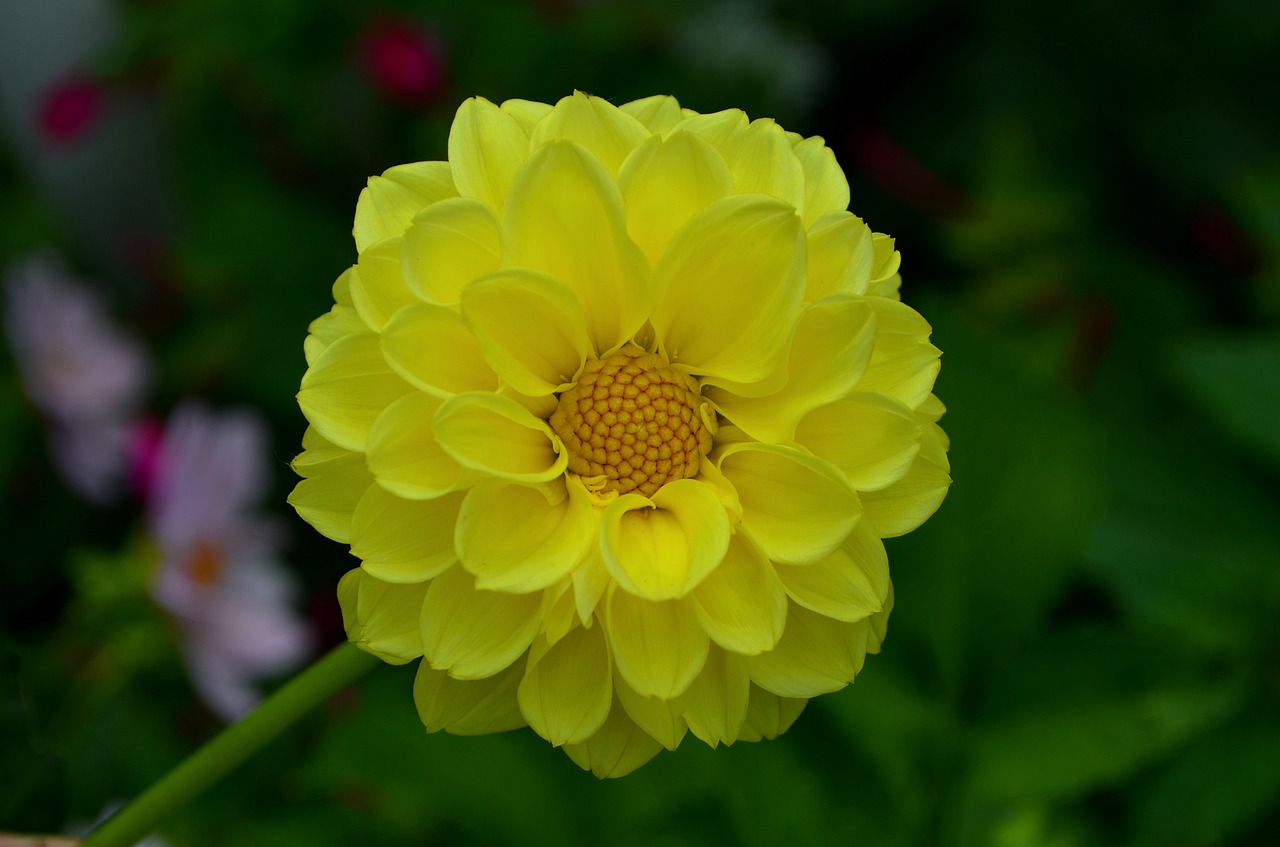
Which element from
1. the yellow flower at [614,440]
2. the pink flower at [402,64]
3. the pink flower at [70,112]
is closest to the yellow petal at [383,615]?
the yellow flower at [614,440]

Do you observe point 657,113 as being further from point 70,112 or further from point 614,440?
point 70,112

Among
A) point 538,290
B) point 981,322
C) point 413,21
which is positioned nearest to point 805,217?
point 538,290

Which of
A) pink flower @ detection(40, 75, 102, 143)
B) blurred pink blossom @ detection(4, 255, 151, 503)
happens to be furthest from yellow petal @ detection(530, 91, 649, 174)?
pink flower @ detection(40, 75, 102, 143)

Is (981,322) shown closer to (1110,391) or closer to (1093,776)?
(1110,391)

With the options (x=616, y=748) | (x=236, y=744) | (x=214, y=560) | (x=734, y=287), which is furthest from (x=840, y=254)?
(x=214, y=560)

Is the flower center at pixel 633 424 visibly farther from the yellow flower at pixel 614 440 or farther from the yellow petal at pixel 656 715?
the yellow petal at pixel 656 715

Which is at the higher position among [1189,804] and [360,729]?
[1189,804]
